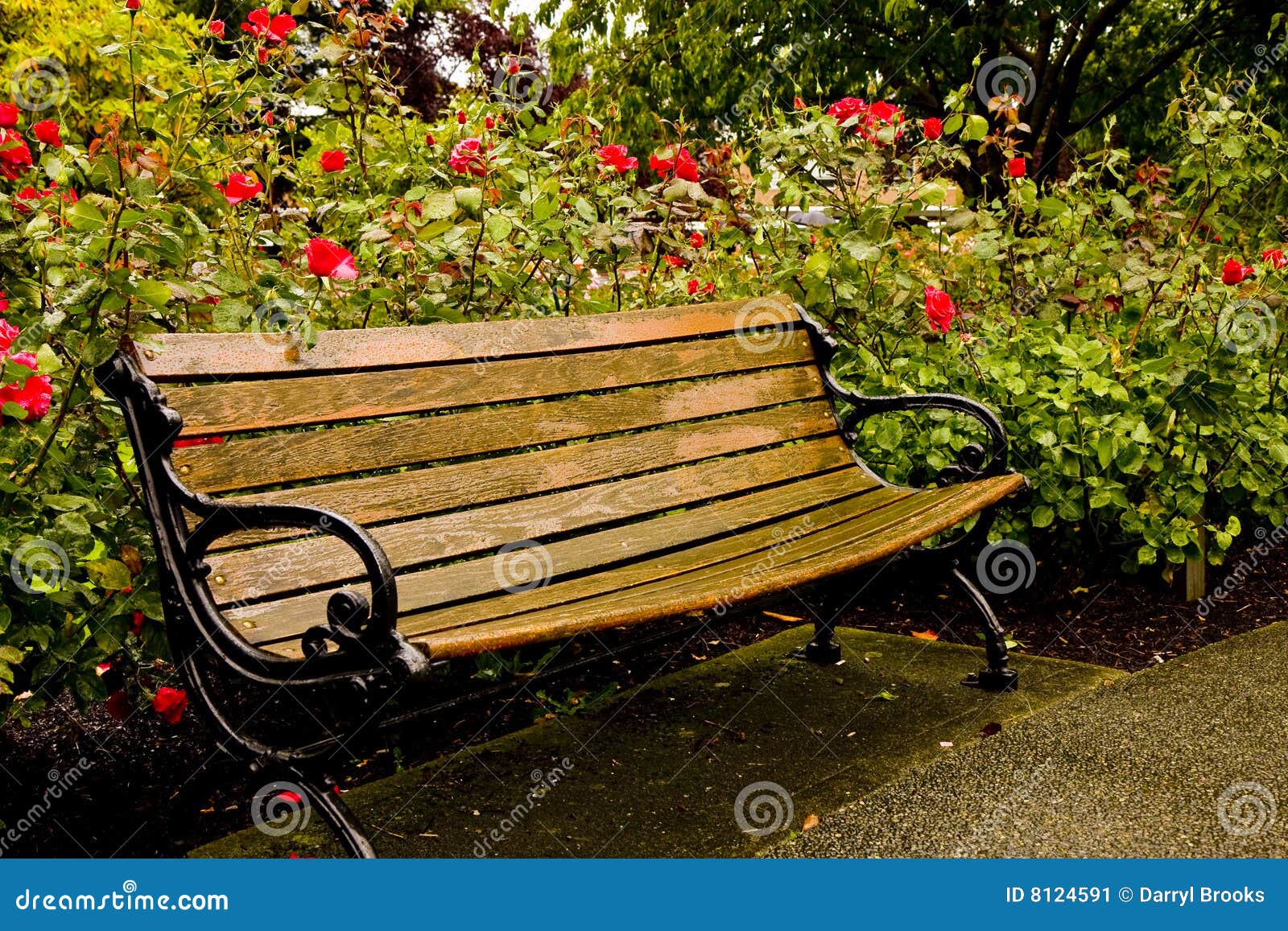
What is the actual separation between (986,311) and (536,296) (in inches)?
66.3

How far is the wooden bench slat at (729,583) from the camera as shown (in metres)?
1.85

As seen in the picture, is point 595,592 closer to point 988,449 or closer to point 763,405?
point 763,405

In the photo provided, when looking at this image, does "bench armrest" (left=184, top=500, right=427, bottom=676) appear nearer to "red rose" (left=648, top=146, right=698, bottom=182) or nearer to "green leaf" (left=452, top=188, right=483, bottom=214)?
"green leaf" (left=452, top=188, right=483, bottom=214)

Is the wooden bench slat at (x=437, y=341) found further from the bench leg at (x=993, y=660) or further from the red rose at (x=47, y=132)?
the bench leg at (x=993, y=660)

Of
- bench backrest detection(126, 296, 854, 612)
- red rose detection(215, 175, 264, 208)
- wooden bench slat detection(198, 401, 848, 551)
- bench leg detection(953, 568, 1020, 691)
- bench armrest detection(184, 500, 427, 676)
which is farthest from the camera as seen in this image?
bench leg detection(953, 568, 1020, 691)

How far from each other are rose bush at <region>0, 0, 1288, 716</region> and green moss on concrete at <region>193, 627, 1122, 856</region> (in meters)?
0.56

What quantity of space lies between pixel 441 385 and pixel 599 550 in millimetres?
515

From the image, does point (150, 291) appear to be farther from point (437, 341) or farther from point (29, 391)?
point (437, 341)

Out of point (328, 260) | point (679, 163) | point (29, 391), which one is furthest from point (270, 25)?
point (679, 163)

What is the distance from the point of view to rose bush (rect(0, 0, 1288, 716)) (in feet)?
7.22

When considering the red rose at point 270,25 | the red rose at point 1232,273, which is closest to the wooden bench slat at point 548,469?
the red rose at point 270,25

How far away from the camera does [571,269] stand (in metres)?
3.30

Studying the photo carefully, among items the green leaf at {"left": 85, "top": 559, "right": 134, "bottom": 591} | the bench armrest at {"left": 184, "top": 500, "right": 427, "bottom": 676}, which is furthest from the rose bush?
the bench armrest at {"left": 184, "top": 500, "right": 427, "bottom": 676}

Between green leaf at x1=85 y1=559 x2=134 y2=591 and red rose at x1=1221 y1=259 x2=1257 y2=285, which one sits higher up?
red rose at x1=1221 y1=259 x2=1257 y2=285
